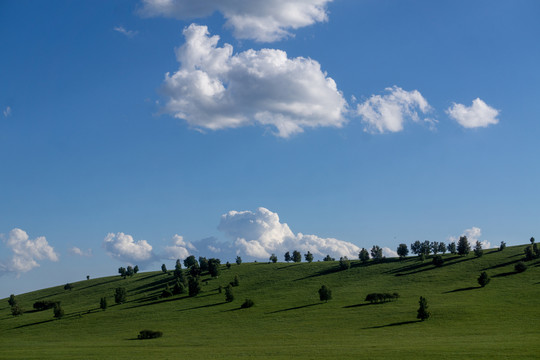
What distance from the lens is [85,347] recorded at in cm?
8162

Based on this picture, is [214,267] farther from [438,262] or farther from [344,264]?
[438,262]

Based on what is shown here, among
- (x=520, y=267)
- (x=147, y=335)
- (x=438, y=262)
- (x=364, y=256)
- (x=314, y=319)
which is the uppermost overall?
(x=364, y=256)

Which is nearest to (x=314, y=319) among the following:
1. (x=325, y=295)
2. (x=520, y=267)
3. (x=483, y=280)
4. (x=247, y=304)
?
(x=325, y=295)

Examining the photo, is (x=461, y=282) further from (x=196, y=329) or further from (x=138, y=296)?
(x=138, y=296)

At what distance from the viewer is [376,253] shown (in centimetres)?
19538

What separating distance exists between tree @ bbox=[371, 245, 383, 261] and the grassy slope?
12.0 meters

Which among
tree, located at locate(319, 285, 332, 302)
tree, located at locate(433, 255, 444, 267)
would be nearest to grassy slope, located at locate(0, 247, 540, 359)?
tree, located at locate(433, 255, 444, 267)

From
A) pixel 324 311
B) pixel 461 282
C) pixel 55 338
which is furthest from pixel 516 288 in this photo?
pixel 55 338

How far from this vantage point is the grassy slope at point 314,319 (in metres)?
65.6

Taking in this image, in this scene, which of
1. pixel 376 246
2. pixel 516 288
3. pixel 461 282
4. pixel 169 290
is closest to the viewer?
pixel 516 288

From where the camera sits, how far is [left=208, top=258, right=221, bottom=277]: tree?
18841 centimetres

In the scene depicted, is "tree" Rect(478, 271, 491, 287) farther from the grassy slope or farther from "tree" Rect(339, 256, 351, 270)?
"tree" Rect(339, 256, 351, 270)

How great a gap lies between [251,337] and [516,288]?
74635 millimetres

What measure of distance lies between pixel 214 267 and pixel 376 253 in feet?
229
